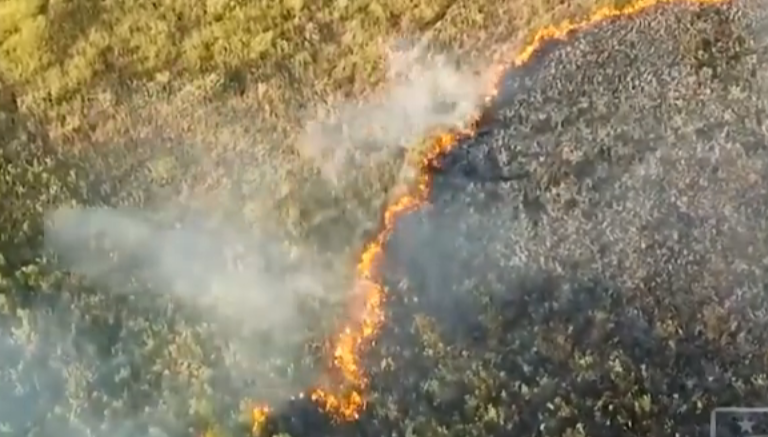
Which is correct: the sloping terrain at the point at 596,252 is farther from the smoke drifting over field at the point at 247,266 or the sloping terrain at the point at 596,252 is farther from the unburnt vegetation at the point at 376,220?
the smoke drifting over field at the point at 247,266

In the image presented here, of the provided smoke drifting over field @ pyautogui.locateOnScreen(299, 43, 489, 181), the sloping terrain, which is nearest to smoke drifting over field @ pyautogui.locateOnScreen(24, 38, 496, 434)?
smoke drifting over field @ pyautogui.locateOnScreen(299, 43, 489, 181)

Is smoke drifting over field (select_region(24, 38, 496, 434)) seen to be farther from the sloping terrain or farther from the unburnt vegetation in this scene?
the sloping terrain

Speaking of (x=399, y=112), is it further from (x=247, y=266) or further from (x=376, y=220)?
(x=247, y=266)

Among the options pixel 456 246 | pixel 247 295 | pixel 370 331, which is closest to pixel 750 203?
pixel 456 246

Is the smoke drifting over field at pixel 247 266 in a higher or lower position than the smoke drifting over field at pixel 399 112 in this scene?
lower

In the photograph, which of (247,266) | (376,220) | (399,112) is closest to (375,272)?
(376,220)

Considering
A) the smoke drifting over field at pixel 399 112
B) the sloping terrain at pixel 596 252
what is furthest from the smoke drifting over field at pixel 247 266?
the sloping terrain at pixel 596 252
